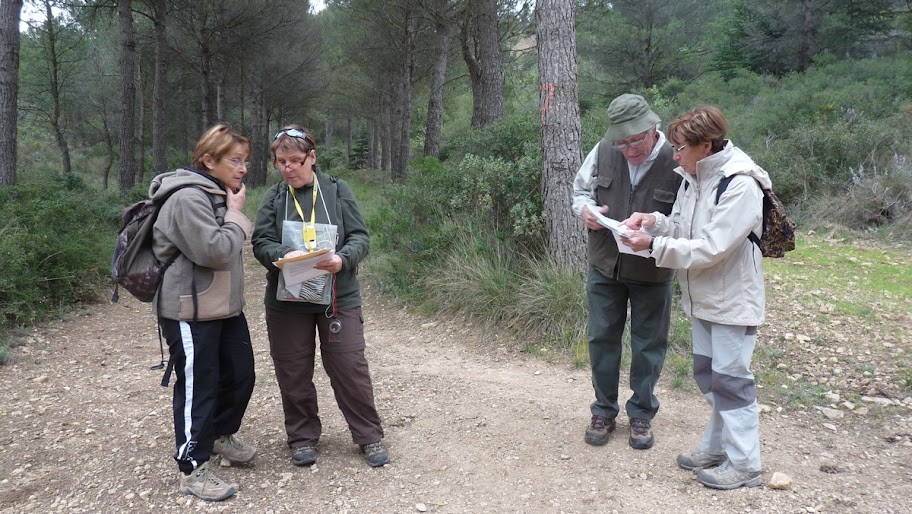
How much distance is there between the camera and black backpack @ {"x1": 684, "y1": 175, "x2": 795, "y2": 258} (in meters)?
2.85

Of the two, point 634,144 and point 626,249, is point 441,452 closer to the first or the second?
point 626,249

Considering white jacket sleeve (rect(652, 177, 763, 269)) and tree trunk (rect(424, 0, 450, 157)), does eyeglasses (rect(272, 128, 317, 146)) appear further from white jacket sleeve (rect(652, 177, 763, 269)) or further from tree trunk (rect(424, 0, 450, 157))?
tree trunk (rect(424, 0, 450, 157))

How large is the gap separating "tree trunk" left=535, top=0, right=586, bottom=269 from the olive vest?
7.06 feet

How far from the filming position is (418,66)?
68.6ft

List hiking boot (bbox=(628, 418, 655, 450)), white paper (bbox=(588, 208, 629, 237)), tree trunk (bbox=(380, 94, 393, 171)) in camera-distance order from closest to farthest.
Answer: white paper (bbox=(588, 208, 629, 237))
hiking boot (bbox=(628, 418, 655, 450))
tree trunk (bbox=(380, 94, 393, 171))

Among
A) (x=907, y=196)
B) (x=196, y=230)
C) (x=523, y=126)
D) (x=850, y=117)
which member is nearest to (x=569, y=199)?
(x=523, y=126)

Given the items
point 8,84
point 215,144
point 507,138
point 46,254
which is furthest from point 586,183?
point 8,84

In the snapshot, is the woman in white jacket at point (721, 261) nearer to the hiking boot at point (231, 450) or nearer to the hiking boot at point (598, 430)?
the hiking boot at point (598, 430)

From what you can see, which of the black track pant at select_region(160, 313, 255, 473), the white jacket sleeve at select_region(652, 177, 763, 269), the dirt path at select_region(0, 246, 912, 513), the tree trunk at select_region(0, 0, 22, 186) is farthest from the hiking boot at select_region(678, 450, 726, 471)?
the tree trunk at select_region(0, 0, 22, 186)

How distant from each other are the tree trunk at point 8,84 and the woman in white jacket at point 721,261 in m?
9.28

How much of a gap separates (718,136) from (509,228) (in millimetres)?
3667

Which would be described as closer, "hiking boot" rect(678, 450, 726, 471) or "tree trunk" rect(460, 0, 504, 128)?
"hiking boot" rect(678, 450, 726, 471)

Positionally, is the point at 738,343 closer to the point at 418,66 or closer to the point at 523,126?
the point at 523,126

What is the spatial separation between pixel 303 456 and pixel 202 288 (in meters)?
1.11
